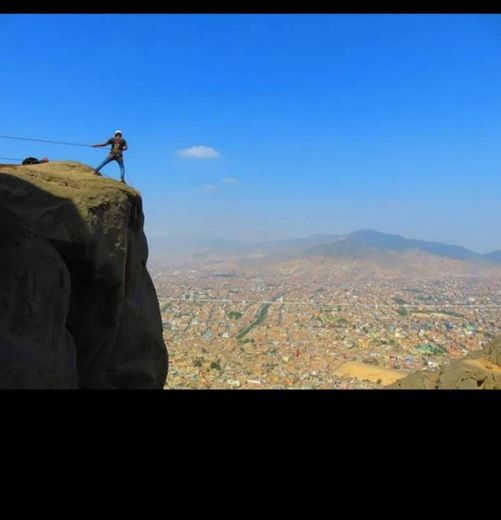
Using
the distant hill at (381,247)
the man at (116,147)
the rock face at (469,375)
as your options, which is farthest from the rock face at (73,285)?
the distant hill at (381,247)

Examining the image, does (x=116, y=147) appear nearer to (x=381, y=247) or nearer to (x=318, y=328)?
(x=318, y=328)

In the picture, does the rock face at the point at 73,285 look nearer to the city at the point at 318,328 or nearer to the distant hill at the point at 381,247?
the city at the point at 318,328

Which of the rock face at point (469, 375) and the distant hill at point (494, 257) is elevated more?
the distant hill at point (494, 257)

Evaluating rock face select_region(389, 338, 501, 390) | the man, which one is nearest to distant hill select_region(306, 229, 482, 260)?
rock face select_region(389, 338, 501, 390)

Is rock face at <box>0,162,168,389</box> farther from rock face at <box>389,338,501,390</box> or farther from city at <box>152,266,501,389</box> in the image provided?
city at <box>152,266,501,389</box>

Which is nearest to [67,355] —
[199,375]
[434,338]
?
[199,375]
